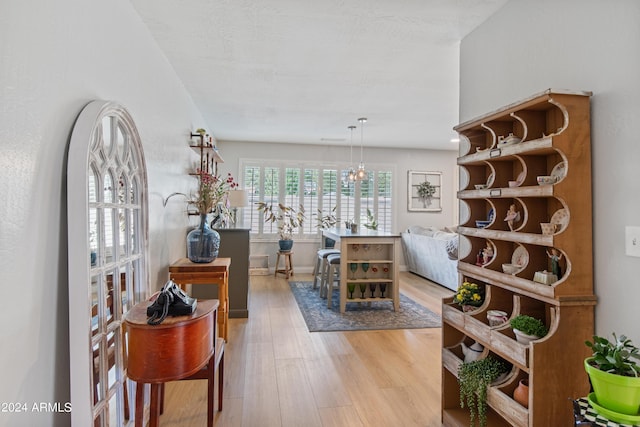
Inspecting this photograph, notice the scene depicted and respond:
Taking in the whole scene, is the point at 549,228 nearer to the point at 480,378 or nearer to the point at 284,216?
the point at 480,378

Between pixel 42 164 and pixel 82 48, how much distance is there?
61 centimetres

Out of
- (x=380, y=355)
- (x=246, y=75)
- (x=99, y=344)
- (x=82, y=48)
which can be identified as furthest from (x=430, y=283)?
(x=82, y=48)

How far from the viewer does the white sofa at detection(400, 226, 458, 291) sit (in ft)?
17.4

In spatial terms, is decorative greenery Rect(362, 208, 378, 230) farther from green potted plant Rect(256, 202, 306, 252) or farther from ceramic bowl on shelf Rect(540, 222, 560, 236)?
ceramic bowl on shelf Rect(540, 222, 560, 236)

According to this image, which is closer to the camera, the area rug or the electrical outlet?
the electrical outlet

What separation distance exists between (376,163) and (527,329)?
602cm

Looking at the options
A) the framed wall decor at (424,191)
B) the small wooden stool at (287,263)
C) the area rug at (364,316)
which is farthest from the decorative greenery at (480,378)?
the framed wall decor at (424,191)

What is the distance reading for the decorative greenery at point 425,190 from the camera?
7.55 meters

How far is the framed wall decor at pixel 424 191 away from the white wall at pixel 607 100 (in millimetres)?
5782

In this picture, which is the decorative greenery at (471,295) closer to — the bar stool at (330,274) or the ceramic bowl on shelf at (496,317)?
the ceramic bowl on shelf at (496,317)

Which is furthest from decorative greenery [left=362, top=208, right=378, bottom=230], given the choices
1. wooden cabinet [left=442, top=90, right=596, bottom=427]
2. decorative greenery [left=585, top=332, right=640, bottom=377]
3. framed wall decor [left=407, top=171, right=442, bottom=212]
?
decorative greenery [left=585, top=332, right=640, bottom=377]

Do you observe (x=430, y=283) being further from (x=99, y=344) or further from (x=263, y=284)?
(x=99, y=344)

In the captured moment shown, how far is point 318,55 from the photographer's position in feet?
9.39

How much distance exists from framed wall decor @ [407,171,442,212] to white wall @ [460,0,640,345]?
5782mm
